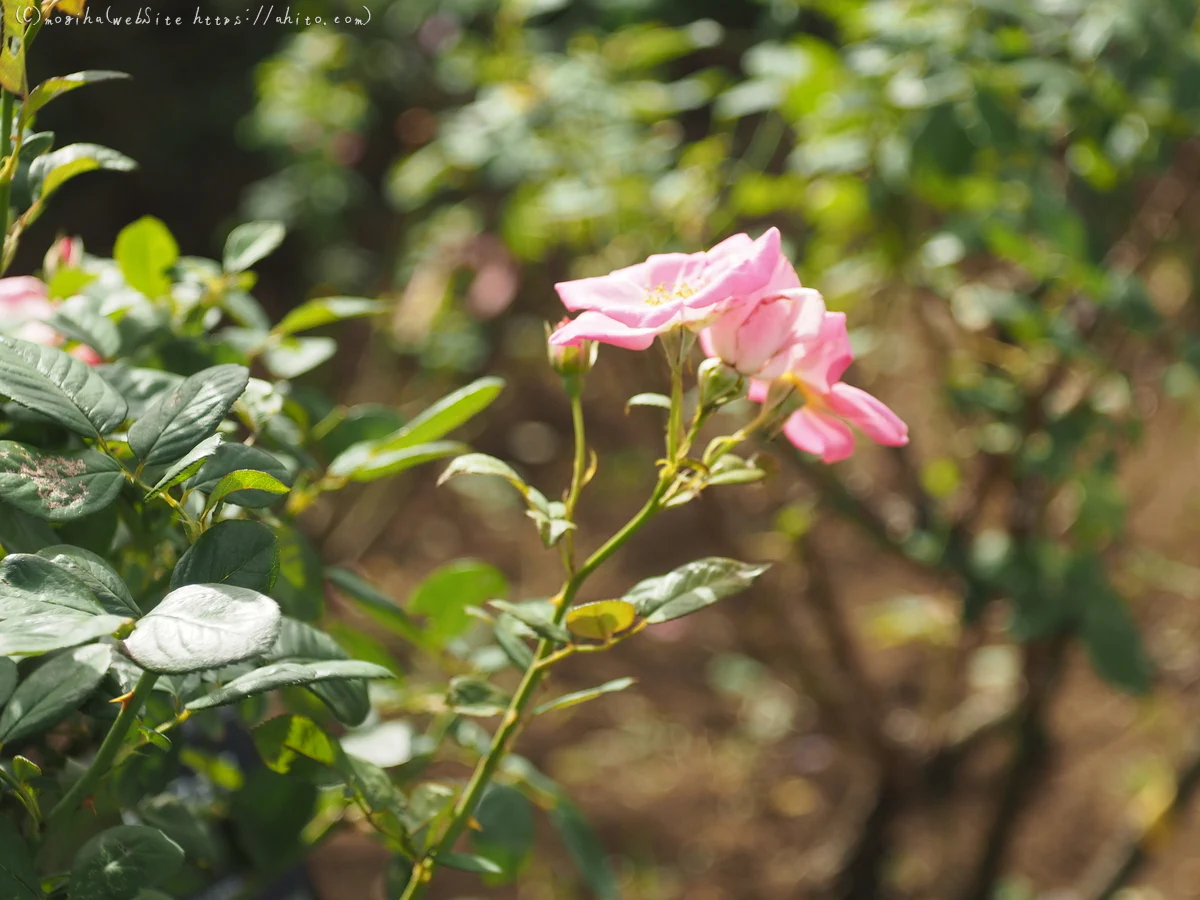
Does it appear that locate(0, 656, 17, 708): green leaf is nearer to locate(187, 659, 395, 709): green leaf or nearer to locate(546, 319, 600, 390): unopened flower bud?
locate(187, 659, 395, 709): green leaf

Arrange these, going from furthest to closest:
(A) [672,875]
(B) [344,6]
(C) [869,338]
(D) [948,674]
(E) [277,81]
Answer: (B) [344,6] → (E) [277,81] → (A) [672,875] → (D) [948,674] → (C) [869,338]

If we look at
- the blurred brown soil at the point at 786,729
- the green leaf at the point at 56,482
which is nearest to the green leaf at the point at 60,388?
the green leaf at the point at 56,482

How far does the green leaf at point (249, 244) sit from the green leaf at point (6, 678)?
0.26 m

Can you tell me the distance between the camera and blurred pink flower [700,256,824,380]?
0.44 metres

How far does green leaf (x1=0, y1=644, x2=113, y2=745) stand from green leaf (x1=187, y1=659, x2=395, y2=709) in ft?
0.12

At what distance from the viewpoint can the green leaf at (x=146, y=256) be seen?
0.59 metres

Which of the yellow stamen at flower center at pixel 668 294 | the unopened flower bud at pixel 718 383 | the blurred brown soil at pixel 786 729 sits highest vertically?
the yellow stamen at flower center at pixel 668 294

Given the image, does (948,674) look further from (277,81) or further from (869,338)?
(277,81)

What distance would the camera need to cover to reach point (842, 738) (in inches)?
56.4

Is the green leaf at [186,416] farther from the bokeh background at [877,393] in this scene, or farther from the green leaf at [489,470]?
the bokeh background at [877,393]

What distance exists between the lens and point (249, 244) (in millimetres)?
596

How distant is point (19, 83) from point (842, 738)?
126 cm

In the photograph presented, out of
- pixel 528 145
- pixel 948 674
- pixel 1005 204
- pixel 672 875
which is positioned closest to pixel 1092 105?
pixel 1005 204

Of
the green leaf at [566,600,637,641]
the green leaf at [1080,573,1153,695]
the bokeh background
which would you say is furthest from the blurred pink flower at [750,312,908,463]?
the green leaf at [1080,573,1153,695]
